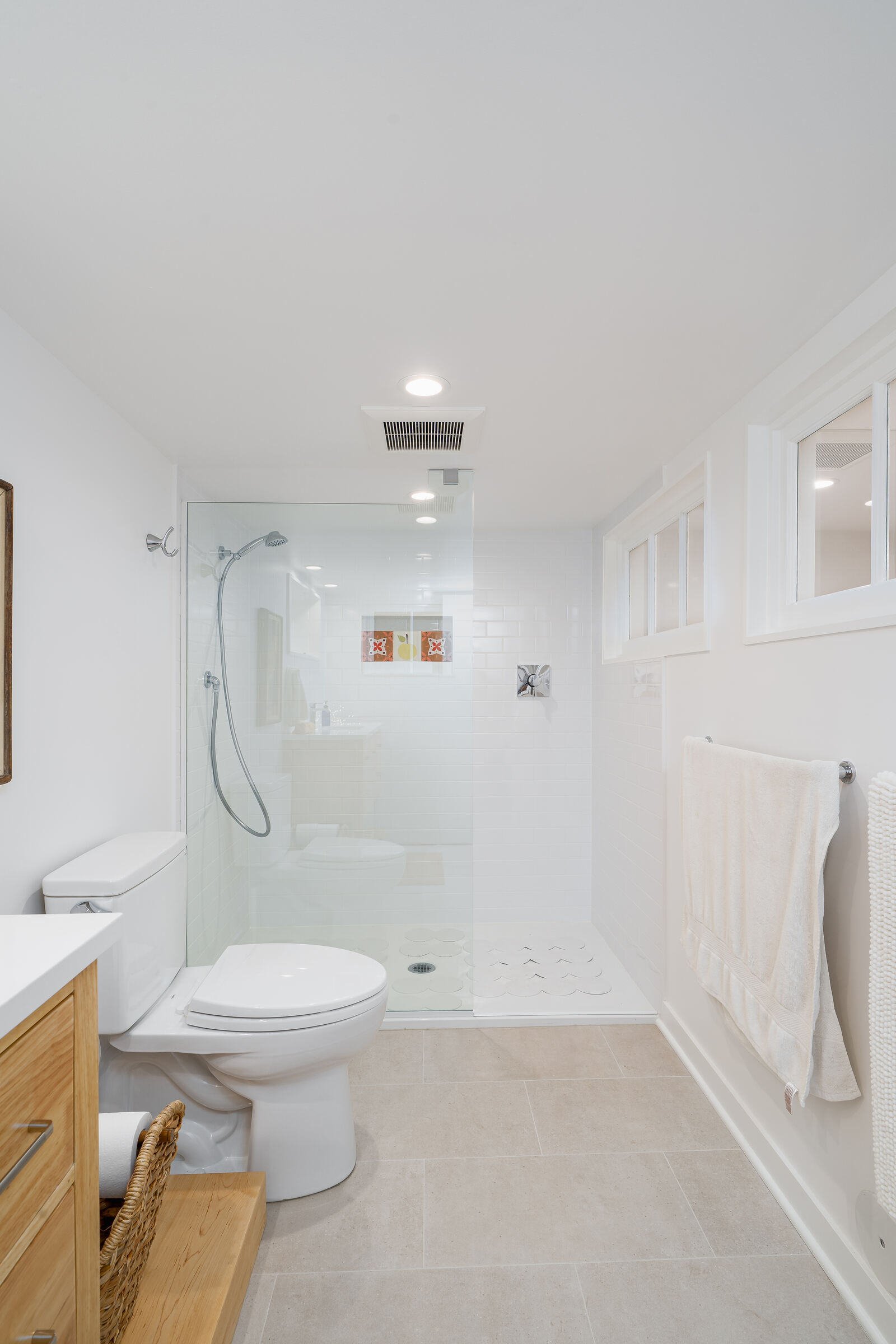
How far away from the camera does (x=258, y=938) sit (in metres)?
2.89

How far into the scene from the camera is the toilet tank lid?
1.82m

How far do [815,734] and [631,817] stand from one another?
5.60 feet

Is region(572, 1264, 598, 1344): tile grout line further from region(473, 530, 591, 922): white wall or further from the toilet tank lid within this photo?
region(473, 530, 591, 922): white wall

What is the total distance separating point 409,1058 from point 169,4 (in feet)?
9.35

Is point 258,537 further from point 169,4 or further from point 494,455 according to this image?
point 169,4

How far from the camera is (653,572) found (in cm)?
329

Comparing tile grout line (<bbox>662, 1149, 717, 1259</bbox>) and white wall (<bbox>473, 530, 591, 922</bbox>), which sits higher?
white wall (<bbox>473, 530, 591, 922</bbox>)

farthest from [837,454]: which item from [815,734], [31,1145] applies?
[31,1145]

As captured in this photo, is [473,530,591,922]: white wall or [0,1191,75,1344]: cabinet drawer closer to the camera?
[0,1191,75,1344]: cabinet drawer

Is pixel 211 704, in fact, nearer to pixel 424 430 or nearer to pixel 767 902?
pixel 424 430

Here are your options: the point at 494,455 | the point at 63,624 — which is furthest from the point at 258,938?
the point at 494,455

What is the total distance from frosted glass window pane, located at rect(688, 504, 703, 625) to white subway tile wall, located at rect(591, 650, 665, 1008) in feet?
0.90

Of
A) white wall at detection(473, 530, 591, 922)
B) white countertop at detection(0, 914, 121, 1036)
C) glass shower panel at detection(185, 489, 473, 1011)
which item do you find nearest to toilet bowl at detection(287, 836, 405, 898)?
glass shower panel at detection(185, 489, 473, 1011)

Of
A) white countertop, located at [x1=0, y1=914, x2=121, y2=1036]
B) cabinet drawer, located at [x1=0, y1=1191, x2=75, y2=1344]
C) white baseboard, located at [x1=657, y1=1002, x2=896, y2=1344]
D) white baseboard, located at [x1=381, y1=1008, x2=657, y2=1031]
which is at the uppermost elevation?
white countertop, located at [x1=0, y1=914, x2=121, y2=1036]
